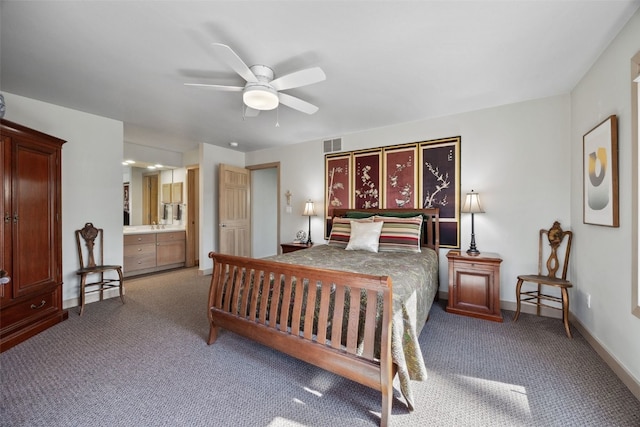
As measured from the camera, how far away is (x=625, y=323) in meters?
1.94

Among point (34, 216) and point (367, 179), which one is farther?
point (367, 179)

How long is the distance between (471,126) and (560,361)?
108 inches

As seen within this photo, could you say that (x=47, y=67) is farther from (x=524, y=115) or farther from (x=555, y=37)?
(x=524, y=115)

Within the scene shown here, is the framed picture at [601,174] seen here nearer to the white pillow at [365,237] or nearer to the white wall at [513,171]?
the white wall at [513,171]

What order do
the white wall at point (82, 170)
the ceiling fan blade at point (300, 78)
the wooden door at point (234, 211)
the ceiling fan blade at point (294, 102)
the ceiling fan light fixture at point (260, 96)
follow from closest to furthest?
the ceiling fan blade at point (300, 78), the ceiling fan light fixture at point (260, 96), the ceiling fan blade at point (294, 102), the white wall at point (82, 170), the wooden door at point (234, 211)

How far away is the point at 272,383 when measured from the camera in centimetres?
194

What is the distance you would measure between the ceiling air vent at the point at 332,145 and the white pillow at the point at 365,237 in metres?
1.65

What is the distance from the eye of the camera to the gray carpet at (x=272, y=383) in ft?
5.28

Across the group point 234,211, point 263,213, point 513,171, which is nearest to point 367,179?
point 513,171

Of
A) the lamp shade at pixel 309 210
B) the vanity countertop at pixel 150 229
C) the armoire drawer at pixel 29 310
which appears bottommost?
the armoire drawer at pixel 29 310

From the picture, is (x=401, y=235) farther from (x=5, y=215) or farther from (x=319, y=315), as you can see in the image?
(x=5, y=215)

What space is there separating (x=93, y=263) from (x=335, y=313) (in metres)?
3.71

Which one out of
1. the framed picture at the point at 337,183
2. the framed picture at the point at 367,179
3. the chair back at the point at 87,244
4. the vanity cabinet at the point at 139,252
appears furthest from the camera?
the vanity cabinet at the point at 139,252

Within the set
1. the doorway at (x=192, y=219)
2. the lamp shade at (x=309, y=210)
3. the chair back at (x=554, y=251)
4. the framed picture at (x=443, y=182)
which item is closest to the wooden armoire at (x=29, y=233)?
the doorway at (x=192, y=219)
